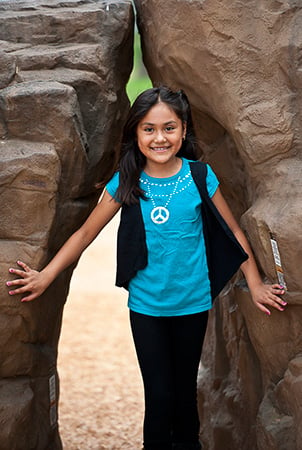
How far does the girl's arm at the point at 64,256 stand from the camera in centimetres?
321

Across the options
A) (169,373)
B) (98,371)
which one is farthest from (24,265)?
(98,371)

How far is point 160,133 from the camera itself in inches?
124

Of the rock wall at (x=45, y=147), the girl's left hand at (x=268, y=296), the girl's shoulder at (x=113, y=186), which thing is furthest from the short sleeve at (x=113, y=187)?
the girl's left hand at (x=268, y=296)

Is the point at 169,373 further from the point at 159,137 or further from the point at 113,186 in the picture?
the point at 159,137

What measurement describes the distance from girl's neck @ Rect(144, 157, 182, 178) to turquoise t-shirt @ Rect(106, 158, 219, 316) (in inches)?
2.7

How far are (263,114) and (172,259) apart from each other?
698 mm

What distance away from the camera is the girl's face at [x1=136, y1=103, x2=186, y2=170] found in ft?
10.3

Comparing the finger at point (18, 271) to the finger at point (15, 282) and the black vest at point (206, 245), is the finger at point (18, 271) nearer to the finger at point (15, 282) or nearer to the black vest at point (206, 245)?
the finger at point (15, 282)

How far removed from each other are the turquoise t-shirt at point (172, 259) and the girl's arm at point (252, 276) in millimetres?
115

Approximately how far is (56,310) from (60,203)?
57 centimetres

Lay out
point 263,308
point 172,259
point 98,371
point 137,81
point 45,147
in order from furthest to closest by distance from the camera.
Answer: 1. point 137,81
2. point 98,371
3. point 45,147
4. point 263,308
5. point 172,259

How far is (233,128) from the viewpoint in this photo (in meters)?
3.30

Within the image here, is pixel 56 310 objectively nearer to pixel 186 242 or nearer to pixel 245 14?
pixel 186 242

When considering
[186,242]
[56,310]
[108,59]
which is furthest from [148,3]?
[56,310]
